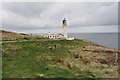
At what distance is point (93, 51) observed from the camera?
158ft

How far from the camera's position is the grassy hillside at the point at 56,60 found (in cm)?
3572

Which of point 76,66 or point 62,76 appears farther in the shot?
point 76,66

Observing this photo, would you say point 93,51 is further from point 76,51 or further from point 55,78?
point 55,78

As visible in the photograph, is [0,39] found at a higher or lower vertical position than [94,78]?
higher

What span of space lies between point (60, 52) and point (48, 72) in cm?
956

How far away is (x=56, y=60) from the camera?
134 ft

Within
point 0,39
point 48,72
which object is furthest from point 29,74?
point 0,39

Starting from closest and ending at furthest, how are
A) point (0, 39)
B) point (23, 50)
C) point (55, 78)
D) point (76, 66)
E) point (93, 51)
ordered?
point (55, 78)
point (76, 66)
point (23, 50)
point (93, 51)
point (0, 39)

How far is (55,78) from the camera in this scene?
3381 cm

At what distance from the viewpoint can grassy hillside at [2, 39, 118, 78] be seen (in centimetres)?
3572

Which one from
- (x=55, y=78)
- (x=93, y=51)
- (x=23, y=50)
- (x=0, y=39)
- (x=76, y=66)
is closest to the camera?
(x=55, y=78)

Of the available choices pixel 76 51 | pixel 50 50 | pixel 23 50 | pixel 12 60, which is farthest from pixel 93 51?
pixel 12 60

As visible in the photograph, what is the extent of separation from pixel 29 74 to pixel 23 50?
9825 millimetres

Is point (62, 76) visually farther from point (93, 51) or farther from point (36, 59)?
point (93, 51)
